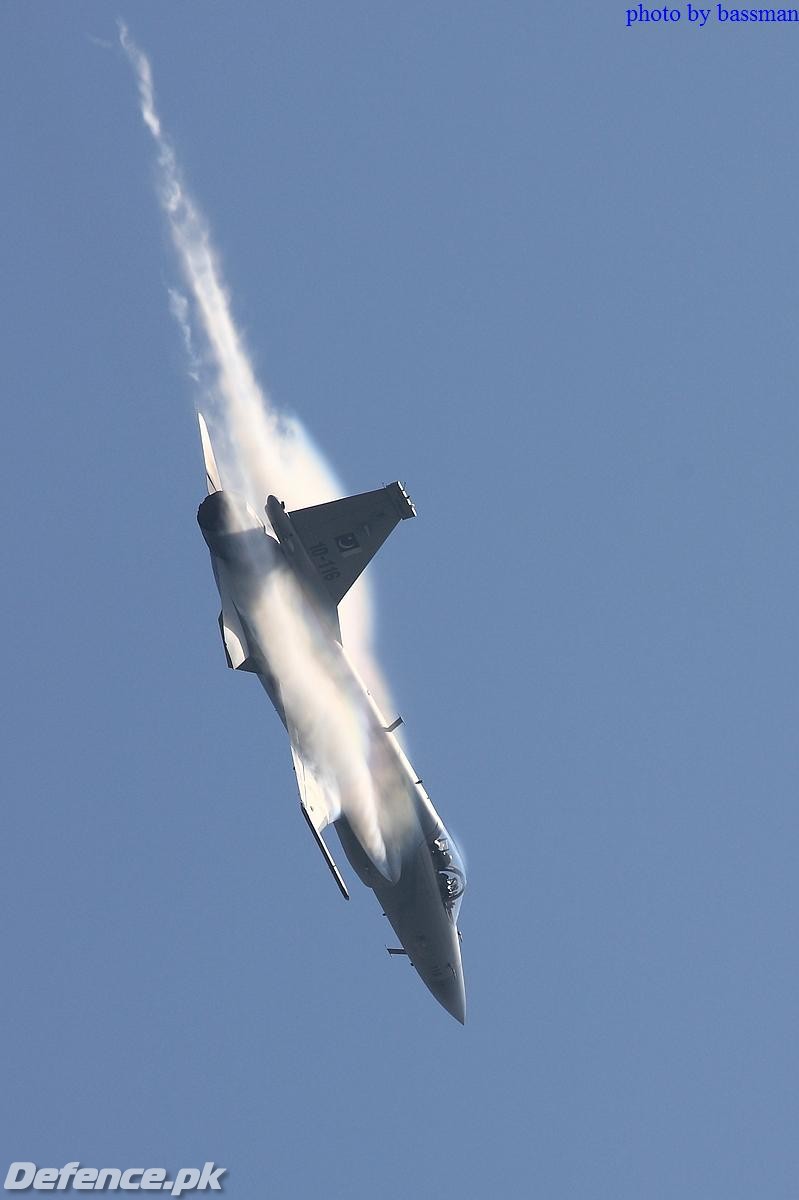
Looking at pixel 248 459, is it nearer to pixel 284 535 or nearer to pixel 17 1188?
pixel 284 535

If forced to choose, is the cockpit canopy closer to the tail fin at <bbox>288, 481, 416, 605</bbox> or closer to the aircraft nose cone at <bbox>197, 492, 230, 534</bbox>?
the tail fin at <bbox>288, 481, 416, 605</bbox>

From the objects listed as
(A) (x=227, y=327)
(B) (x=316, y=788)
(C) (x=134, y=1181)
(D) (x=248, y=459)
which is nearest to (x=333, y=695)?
(B) (x=316, y=788)

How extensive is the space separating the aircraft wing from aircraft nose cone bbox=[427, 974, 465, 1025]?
5.43 meters

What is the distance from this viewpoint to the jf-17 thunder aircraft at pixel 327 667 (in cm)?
2708

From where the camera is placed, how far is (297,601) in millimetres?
27672

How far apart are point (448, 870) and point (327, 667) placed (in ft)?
16.1

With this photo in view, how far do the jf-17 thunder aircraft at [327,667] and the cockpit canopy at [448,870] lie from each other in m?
0.03

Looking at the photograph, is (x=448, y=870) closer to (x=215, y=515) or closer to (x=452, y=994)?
(x=452, y=994)

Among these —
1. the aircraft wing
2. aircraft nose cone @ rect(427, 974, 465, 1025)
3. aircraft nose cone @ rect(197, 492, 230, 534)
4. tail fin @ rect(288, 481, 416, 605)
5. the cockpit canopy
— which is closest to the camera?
the aircraft wing

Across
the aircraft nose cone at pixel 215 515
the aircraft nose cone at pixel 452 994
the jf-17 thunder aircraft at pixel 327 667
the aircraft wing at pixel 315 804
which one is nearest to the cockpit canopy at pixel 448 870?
the jf-17 thunder aircraft at pixel 327 667

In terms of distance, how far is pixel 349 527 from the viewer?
89.5 ft

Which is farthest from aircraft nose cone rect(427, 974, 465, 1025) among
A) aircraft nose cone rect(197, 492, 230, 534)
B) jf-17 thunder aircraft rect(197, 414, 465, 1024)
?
aircraft nose cone rect(197, 492, 230, 534)

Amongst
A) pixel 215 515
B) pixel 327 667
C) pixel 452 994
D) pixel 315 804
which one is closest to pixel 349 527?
pixel 215 515

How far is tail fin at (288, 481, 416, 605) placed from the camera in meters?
27.0
